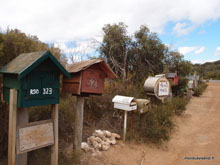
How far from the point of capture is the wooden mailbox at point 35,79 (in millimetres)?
1998

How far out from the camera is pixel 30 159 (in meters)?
2.84

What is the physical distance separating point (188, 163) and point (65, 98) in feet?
12.0

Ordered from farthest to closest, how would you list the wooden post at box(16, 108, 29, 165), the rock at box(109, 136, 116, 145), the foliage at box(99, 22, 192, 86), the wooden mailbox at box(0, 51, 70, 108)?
1. the foliage at box(99, 22, 192, 86)
2. the rock at box(109, 136, 116, 145)
3. the wooden post at box(16, 108, 29, 165)
4. the wooden mailbox at box(0, 51, 70, 108)

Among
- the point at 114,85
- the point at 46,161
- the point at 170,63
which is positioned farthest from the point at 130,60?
the point at 46,161

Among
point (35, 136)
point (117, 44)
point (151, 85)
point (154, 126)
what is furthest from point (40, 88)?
point (117, 44)

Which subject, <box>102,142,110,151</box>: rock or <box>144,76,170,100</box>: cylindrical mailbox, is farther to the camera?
<box>144,76,170,100</box>: cylindrical mailbox

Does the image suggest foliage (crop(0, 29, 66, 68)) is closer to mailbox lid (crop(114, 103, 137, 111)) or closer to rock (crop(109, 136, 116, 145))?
mailbox lid (crop(114, 103, 137, 111))

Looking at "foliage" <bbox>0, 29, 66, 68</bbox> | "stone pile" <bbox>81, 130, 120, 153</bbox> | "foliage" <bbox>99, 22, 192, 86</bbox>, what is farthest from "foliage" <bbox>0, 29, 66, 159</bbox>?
"foliage" <bbox>99, 22, 192, 86</bbox>

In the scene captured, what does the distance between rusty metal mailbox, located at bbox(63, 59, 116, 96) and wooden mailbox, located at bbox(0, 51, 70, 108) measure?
0.43m

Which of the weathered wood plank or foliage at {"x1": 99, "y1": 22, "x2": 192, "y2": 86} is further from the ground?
foliage at {"x1": 99, "y1": 22, "x2": 192, "y2": 86}

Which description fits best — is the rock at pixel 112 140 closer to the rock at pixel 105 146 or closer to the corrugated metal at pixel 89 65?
the rock at pixel 105 146

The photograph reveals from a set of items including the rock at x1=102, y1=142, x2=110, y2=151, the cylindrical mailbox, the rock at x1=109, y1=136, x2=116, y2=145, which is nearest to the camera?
the rock at x1=102, y1=142, x2=110, y2=151

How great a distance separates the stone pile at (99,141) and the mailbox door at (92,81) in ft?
4.74

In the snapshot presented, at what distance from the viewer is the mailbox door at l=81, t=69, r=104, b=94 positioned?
2.77 m
